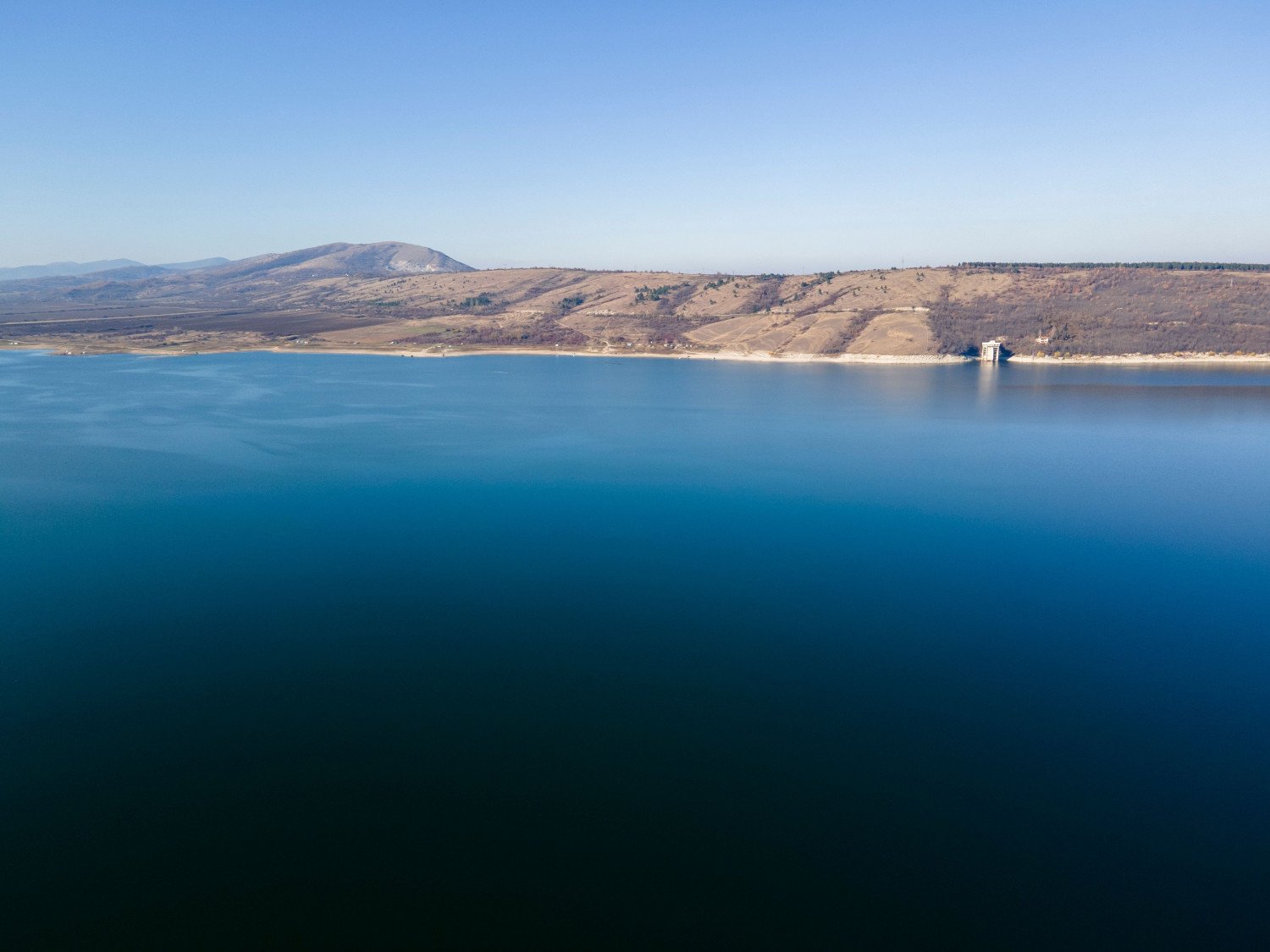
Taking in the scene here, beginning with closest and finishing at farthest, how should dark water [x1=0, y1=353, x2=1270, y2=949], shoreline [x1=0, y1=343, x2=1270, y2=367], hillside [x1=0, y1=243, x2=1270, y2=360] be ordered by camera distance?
dark water [x1=0, y1=353, x2=1270, y2=949] → shoreline [x1=0, y1=343, x2=1270, y2=367] → hillside [x1=0, y1=243, x2=1270, y2=360]

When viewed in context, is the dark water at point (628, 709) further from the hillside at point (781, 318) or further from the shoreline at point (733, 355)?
the hillside at point (781, 318)

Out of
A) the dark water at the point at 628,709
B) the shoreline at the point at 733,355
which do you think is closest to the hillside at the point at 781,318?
the shoreline at the point at 733,355

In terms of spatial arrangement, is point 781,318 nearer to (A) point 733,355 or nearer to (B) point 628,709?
(A) point 733,355

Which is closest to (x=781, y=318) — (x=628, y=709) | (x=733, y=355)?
(x=733, y=355)

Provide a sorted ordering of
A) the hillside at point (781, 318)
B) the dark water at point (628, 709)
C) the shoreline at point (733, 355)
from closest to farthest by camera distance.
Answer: the dark water at point (628, 709), the shoreline at point (733, 355), the hillside at point (781, 318)

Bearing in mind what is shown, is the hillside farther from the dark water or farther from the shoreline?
the dark water

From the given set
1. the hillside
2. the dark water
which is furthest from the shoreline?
the dark water
